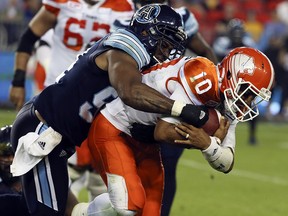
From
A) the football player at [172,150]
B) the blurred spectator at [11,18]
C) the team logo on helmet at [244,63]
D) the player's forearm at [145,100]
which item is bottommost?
the blurred spectator at [11,18]

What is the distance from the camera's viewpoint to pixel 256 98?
4.71m

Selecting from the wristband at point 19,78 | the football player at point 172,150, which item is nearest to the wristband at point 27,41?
the wristband at point 19,78

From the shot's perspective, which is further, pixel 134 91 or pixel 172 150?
pixel 172 150

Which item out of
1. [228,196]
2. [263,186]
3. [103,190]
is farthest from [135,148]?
[263,186]

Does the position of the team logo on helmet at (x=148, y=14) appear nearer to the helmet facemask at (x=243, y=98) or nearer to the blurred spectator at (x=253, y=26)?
the helmet facemask at (x=243, y=98)

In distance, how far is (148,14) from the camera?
16.2ft

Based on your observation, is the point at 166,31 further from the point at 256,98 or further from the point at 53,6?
the point at 53,6

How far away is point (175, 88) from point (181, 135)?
25 centimetres

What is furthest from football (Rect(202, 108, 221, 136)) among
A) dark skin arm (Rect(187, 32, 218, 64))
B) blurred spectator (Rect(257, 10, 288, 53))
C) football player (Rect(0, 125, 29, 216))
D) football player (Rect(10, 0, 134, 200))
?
blurred spectator (Rect(257, 10, 288, 53))

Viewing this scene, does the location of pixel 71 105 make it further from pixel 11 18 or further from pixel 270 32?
pixel 270 32

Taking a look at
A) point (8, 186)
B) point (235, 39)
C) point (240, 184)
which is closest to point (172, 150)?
point (8, 186)

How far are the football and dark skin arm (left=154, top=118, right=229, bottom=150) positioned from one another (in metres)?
0.06

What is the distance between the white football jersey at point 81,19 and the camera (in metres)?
6.51

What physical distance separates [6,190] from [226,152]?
1.45 metres
